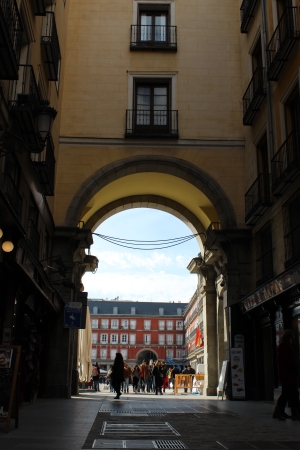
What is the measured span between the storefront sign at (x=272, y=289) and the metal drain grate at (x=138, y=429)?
4935 mm

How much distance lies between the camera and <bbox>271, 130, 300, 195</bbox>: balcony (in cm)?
1266

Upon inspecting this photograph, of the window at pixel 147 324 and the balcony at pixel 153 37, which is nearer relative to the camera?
the balcony at pixel 153 37

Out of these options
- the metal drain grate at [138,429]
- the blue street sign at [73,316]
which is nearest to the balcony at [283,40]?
the blue street sign at [73,316]

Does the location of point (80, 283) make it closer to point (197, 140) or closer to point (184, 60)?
point (197, 140)

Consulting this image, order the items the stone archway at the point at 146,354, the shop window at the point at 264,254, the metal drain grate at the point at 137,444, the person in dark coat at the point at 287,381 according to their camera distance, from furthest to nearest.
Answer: the stone archway at the point at 146,354 < the shop window at the point at 264,254 < the person in dark coat at the point at 287,381 < the metal drain grate at the point at 137,444

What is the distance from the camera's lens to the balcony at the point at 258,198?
1543 cm

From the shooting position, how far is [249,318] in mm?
16578

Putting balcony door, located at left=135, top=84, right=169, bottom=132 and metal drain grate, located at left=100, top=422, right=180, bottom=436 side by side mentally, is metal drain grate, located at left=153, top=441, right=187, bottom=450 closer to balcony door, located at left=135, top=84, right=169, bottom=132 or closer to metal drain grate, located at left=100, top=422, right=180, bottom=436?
metal drain grate, located at left=100, top=422, right=180, bottom=436

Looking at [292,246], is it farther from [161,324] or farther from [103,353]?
[161,324]

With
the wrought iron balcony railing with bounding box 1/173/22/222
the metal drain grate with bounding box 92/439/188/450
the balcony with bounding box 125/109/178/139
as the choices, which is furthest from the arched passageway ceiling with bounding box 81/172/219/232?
the metal drain grate with bounding box 92/439/188/450

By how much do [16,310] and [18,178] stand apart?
296cm

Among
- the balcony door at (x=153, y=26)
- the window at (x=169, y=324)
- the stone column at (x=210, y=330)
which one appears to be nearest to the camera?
the balcony door at (x=153, y=26)

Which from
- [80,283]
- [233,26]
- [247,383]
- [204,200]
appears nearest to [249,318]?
[247,383]

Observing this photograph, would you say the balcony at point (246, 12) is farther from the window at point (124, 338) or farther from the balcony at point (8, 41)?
the window at point (124, 338)
